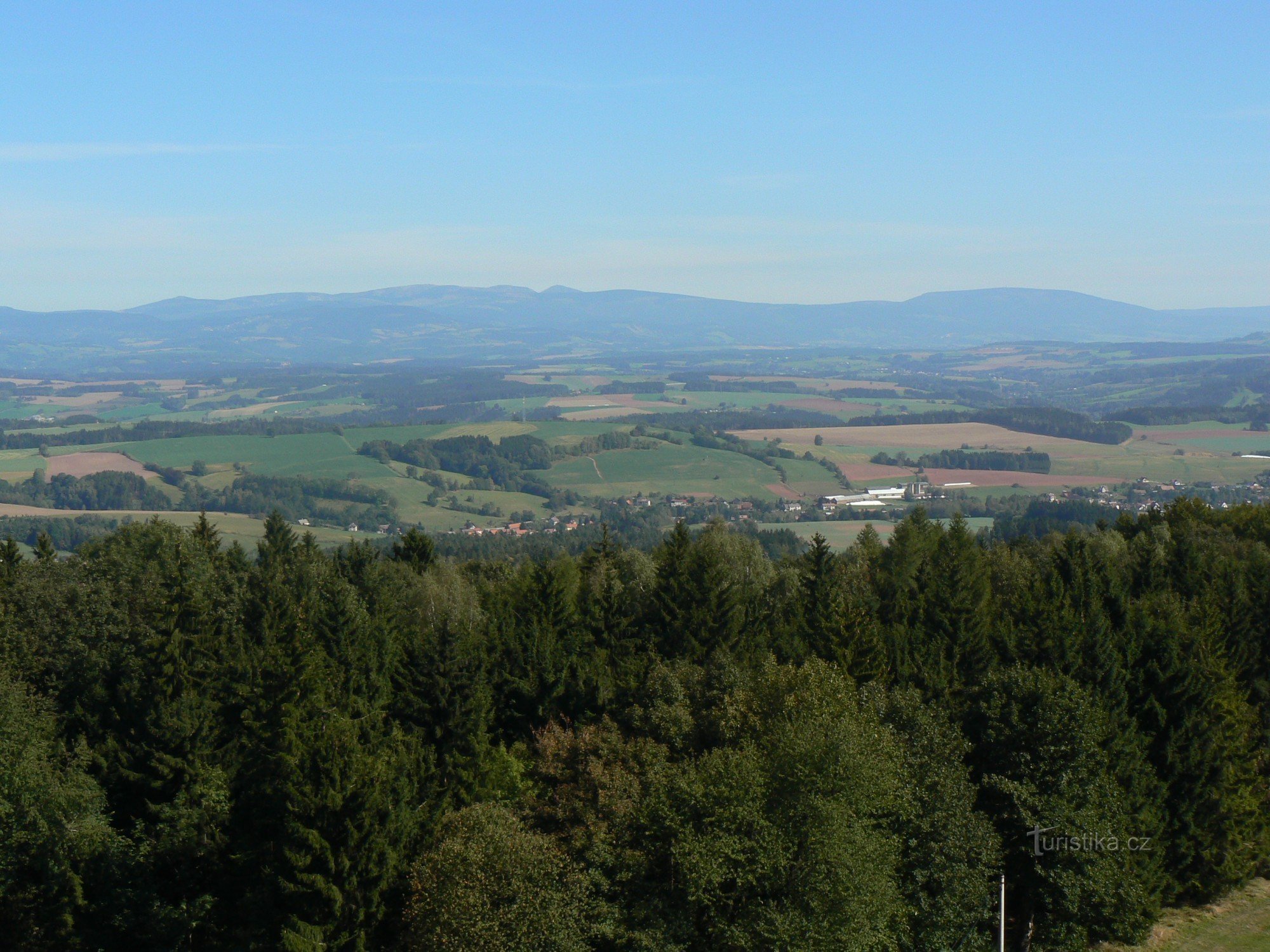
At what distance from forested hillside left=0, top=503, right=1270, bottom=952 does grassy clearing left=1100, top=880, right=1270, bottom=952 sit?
0.68 meters

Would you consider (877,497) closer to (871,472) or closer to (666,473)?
(871,472)

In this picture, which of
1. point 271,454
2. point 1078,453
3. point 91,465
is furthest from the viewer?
point 271,454

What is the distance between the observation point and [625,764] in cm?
2850

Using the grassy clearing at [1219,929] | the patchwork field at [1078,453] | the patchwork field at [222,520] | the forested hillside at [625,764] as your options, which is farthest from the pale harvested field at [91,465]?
the grassy clearing at [1219,929]

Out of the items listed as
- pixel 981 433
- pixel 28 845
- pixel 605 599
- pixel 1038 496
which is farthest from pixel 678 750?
pixel 981 433

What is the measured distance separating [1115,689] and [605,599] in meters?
16.1

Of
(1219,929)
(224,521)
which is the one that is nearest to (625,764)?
(1219,929)

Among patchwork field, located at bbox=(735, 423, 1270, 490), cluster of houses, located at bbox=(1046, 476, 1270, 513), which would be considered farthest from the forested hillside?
patchwork field, located at bbox=(735, 423, 1270, 490)

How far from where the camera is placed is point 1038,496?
133375 mm

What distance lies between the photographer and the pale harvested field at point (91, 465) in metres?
162

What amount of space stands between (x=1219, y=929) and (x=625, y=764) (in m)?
18.2

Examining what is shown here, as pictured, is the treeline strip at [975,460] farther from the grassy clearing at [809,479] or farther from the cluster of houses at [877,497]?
the cluster of houses at [877,497]

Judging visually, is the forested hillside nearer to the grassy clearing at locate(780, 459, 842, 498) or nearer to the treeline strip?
the grassy clearing at locate(780, 459, 842, 498)

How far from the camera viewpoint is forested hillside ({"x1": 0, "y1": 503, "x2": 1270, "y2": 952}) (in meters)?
25.1
